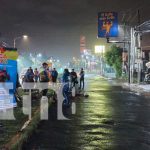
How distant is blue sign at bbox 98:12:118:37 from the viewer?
49859 mm

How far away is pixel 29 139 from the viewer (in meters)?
11.5

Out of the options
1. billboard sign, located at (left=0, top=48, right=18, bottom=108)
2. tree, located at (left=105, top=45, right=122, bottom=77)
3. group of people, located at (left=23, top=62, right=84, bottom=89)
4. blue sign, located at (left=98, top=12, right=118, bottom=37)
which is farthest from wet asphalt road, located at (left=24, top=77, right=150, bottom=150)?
tree, located at (left=105, top=45, right=122, bottom=77)

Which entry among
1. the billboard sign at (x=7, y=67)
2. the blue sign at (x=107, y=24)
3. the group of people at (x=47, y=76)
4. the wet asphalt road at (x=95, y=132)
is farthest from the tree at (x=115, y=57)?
the billboard sign at (x=7, y=67)

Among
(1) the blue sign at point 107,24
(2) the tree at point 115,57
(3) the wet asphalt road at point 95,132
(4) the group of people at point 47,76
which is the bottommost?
(3) the wet asphalt road at point 95,132

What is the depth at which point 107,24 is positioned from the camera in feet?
165

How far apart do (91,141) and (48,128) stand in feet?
8.76

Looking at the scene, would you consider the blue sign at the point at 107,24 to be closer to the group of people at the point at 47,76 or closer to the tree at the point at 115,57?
the group of people at the point at 47,76

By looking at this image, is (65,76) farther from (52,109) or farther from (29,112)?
(29,112)

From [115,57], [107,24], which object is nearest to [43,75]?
[107,24]

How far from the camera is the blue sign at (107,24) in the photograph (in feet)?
164

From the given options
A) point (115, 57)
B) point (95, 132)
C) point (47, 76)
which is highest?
point (115, 57)

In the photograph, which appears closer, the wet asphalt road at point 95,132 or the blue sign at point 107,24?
the wet asphalt road at point 95,132

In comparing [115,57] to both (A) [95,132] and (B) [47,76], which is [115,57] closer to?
(B) [47,76]

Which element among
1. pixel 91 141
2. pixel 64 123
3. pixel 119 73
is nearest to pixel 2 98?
pixel 64 123
